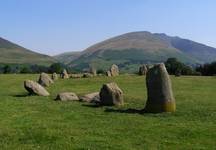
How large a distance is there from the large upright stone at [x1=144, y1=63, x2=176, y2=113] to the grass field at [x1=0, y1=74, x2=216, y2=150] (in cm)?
101

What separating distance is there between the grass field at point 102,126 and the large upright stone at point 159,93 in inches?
39.8

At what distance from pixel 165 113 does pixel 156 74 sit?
10.5 ft

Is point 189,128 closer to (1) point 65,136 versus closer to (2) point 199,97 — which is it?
(1) point 65,136

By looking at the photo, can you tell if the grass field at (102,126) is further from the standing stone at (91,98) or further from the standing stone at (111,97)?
the standing stone at (91,98)

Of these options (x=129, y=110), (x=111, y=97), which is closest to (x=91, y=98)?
(x=111, y=97)

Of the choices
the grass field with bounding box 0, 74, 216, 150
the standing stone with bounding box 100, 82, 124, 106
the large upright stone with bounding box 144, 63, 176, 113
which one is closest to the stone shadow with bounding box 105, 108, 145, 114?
the grass field with bounding box 0, 74, 216, 150

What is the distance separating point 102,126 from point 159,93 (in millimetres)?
7374

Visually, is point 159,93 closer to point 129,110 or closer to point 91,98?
point 129,110

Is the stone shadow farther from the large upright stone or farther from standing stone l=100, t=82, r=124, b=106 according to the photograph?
standing stone l=100, t=82, r=124, b=106

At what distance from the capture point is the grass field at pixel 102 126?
67.4 feet

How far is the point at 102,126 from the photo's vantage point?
24.9 m

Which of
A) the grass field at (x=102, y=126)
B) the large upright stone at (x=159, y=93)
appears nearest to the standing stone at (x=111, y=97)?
the grass field at (x=102, y=126)

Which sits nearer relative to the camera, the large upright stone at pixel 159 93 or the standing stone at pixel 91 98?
the large upright stone at pixel 159 93

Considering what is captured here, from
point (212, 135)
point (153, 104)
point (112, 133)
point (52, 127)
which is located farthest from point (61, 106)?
point (212, 135)
